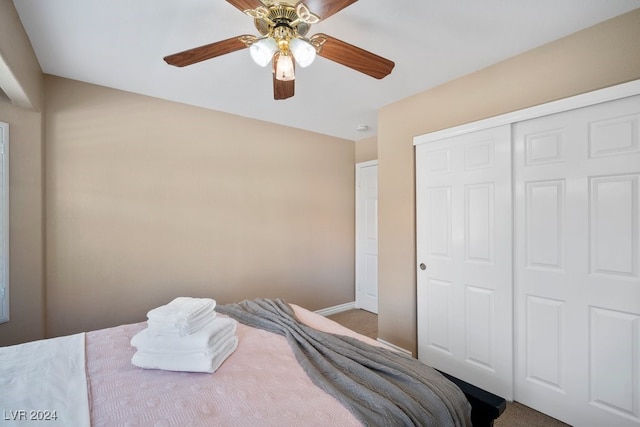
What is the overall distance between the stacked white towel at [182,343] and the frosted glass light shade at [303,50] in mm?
1303

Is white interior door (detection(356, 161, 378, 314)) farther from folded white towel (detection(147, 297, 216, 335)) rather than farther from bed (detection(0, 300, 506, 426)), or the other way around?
folded white towel (detection(147, 297, 216, 335))

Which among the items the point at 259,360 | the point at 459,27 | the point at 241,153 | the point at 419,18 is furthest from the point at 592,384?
the point at 241,153

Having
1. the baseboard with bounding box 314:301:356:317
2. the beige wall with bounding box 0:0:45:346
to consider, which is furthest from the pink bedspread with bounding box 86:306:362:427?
the baseboard with bounding box 314:301:356:317

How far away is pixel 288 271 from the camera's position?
3.49 meters

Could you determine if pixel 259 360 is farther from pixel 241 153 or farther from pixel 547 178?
pixel 241 153

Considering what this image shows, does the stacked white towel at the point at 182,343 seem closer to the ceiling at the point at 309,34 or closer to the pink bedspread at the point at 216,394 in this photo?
the pink bedspread at the point at 216,394

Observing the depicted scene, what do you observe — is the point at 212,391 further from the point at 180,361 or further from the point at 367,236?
the point at 367,236

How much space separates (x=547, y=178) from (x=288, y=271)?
8.65ft

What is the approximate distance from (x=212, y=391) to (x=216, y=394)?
0.03m

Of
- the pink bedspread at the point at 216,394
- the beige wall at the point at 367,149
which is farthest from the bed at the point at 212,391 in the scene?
the beige wall at the point at 367,149

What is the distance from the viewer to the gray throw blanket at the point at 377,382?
99cm

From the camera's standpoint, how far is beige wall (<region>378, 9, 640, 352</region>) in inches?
65.2

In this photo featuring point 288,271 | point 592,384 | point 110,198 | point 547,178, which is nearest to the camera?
point 592,384

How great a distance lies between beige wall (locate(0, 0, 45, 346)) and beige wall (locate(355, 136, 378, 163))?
331 cm
